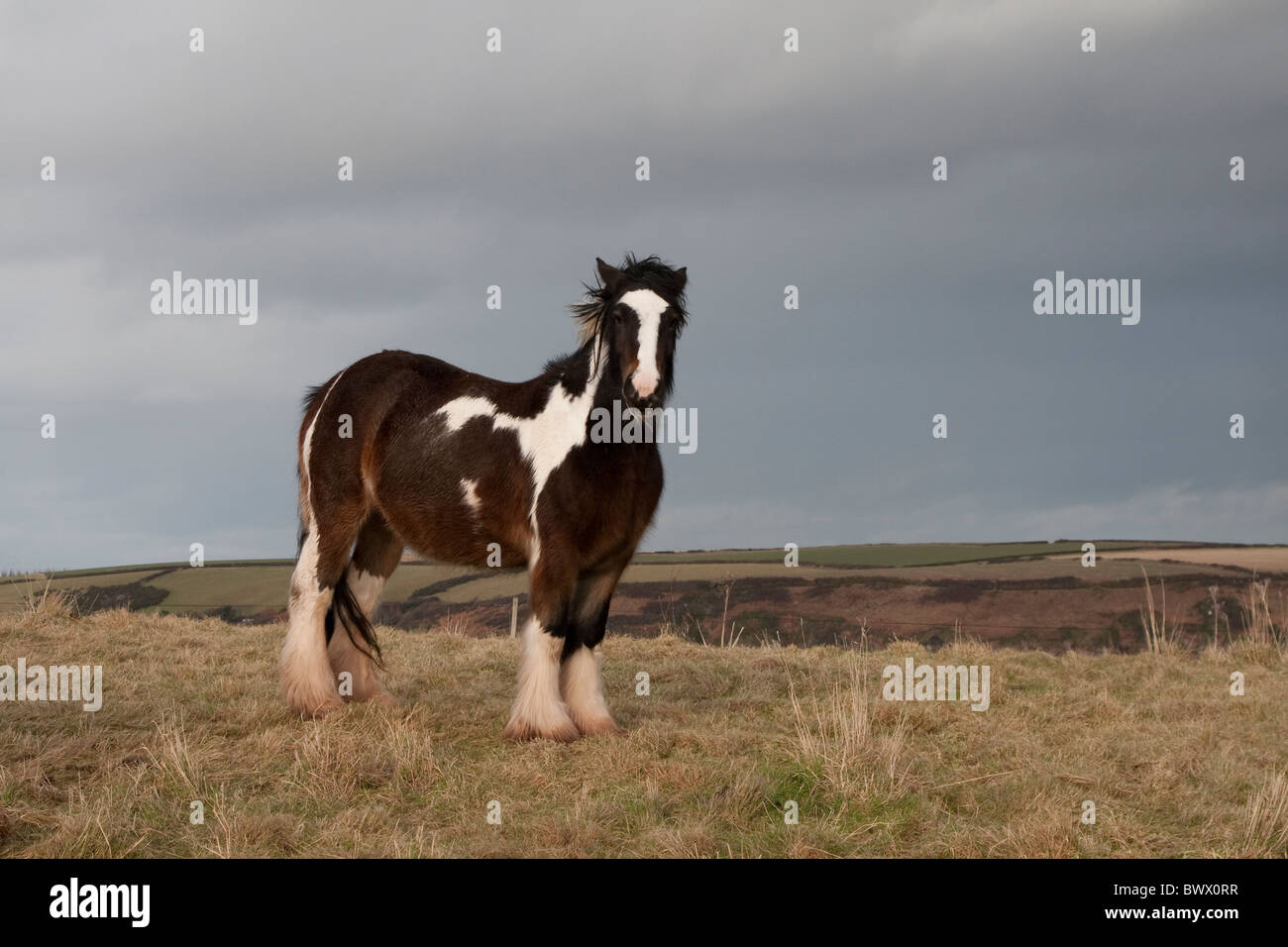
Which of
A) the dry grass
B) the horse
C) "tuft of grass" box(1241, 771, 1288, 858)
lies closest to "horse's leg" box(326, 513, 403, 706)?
the horse

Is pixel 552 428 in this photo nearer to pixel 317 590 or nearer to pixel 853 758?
pixel 317 590

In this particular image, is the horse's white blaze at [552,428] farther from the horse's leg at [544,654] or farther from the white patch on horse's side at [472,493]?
the white patch on horse's side at [472,493]

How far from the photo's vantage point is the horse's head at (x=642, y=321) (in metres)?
7.51

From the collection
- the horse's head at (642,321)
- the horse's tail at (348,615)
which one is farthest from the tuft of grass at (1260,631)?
the horse's tail at (348,615)

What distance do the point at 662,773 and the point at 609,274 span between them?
3.56 m

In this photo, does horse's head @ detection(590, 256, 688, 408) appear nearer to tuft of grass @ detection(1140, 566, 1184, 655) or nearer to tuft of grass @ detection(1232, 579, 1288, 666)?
tuft of grass @ detection(1140, 566, 1184, 655)

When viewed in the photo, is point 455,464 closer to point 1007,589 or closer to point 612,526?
point 612,526

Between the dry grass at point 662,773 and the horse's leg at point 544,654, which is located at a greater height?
the horse's leg at point 544,654

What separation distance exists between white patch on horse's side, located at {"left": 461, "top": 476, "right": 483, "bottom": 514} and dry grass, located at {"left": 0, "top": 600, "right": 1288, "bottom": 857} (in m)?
1.63

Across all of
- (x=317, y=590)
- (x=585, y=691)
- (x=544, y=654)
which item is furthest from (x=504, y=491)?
(x=317, y=590)

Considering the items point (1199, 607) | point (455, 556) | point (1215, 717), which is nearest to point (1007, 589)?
point (1199, 607)
